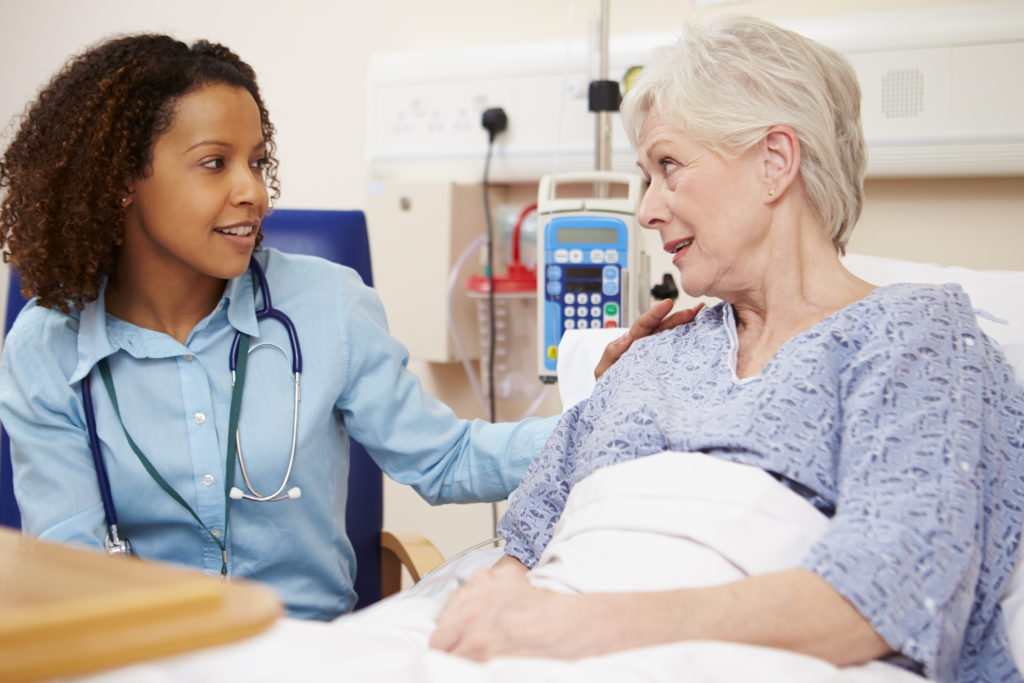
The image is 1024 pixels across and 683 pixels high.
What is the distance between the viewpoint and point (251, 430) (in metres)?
1.45

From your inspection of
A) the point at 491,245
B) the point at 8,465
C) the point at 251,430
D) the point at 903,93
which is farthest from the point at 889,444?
the point at 491,245

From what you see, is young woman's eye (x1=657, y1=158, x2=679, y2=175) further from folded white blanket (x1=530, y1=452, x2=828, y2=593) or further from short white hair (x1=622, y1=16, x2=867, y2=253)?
folded white blanket (x1=530, y1=452, x2=828, y2=593)

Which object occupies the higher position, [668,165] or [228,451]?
[668,165]

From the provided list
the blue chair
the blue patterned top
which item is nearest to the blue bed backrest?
the blue chair

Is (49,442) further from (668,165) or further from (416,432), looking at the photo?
(668,165)

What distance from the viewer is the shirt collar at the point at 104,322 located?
54.9 inches

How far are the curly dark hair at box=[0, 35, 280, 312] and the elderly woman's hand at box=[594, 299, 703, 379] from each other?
2.30 feet

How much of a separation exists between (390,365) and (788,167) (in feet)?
2.28

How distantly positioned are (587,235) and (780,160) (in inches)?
25.8

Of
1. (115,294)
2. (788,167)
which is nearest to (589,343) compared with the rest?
(788,167)

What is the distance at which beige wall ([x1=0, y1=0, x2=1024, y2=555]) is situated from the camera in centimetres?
205

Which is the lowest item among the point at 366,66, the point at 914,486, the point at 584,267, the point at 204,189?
the point at 914,486

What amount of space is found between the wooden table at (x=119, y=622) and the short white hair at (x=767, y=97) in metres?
0.85

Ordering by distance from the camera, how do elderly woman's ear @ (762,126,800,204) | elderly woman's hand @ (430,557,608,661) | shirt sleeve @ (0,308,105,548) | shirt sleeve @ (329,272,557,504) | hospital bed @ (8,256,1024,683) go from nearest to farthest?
hospital bed @ (8,256,1024,683)
elderly woman's hand @ (430,557,608,661)
elderly woman's ear @ (762,126,800,204)
shirt sleeve @ (0,308,105,548)
shirt sleeve @ (329,272,557,504)
